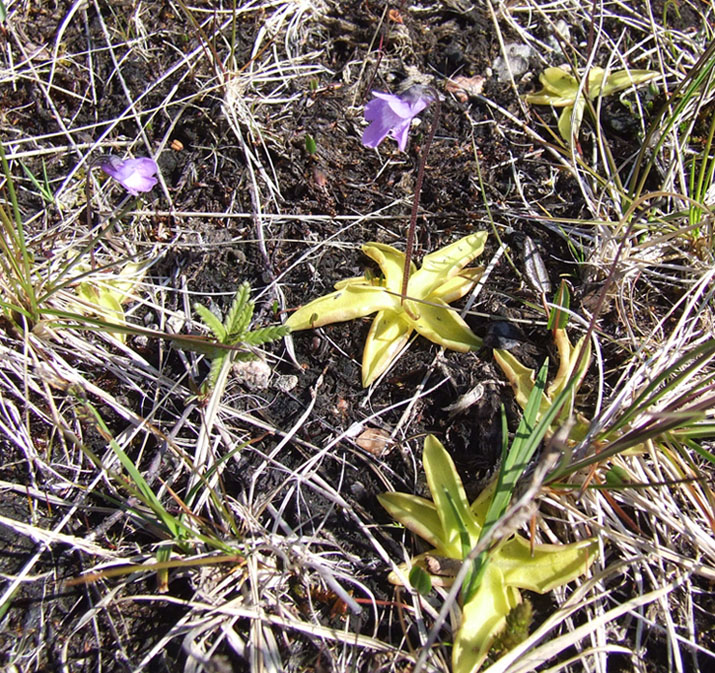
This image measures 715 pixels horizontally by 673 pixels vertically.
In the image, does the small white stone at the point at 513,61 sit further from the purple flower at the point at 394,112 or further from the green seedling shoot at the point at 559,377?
the green seedling shoot at the point at 559,377

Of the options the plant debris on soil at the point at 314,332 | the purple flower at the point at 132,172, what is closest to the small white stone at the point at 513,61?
the plant debris on soil at the point at 314,332

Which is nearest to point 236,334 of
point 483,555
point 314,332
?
point 314,332

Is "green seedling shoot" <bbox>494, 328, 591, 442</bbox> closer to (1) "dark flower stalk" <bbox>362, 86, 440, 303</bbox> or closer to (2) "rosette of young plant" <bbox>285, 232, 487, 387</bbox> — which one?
(2) "rosette of young plant" <bbox>285, 232, 487, 387</bbox>

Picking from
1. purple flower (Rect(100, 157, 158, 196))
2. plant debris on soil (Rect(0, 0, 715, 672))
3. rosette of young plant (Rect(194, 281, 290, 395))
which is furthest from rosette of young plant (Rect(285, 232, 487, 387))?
purple flower (Rect(100, 157, 158, 196))

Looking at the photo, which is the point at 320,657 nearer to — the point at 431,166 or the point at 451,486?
the point at 451,486

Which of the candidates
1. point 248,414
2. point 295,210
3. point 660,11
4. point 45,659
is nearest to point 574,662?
point 248,414
